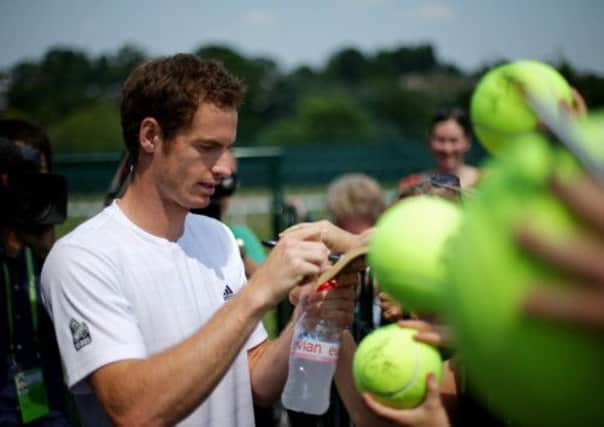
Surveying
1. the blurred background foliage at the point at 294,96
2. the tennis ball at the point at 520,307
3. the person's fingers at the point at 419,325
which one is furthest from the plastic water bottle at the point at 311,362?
the blurred background foliage at the point at 294,96

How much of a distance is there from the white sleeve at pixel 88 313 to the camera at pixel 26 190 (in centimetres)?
95

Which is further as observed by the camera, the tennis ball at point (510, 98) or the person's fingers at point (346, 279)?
the person's fingers at point (346, 279)

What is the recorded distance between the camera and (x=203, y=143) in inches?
95.7

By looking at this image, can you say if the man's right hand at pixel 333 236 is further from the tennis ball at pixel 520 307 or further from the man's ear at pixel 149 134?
the tennis ball at pixel 520 307

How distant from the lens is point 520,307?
90 centimetres

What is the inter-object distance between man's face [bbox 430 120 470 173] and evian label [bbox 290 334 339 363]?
4847mm

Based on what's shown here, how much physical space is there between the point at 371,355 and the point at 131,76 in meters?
1.58

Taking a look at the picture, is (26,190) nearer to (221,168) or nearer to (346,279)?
(221,168)

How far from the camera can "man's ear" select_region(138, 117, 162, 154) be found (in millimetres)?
2461

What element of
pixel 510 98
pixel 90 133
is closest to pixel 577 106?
pixel 510 98

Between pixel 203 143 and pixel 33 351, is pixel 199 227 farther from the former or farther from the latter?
pixel 33 351

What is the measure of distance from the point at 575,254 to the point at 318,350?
4.86 ft

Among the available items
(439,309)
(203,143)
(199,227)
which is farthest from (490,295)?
(199,227)

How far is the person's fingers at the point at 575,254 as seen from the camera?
0.87 metres
